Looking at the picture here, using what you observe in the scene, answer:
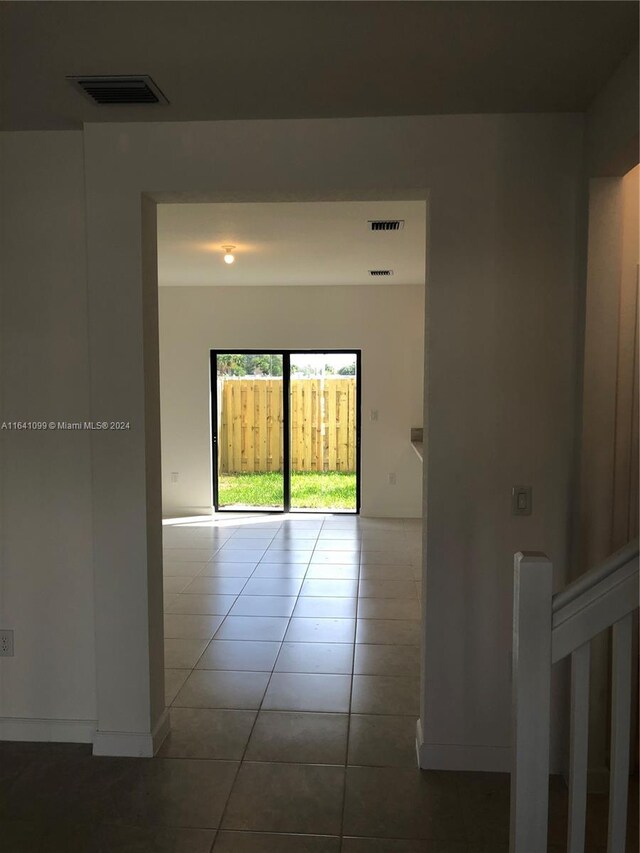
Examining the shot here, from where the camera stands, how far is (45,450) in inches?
106

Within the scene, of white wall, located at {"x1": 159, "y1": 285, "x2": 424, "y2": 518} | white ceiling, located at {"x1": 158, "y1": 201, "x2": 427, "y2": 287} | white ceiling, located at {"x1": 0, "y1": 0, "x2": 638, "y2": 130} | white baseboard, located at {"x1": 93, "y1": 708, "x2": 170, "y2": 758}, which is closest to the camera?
white ceiling, located at {"x1": 0, "y1": 0, "x2": 638, "y2": 130}

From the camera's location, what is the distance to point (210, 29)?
1.73 metres

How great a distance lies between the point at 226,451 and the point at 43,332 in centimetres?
509

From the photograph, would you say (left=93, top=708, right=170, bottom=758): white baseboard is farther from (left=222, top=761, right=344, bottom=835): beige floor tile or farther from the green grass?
the green grass

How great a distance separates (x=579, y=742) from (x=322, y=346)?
20.7 feet

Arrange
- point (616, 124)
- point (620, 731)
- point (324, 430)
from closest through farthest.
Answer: point (620, 731)
point (616, 124)
point (324, 430)

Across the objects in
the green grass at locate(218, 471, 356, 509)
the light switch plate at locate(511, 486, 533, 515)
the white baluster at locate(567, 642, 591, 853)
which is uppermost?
the light switch plate at locate(511, 486, 533, 515)

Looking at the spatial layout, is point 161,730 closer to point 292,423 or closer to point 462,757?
point 462,757

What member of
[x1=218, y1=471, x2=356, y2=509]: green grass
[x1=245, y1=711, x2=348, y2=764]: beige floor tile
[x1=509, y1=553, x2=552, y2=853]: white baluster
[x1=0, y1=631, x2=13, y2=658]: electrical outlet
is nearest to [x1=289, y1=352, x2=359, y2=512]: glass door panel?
[x1=218, y1=471, x2=356, y2=509]: green grass

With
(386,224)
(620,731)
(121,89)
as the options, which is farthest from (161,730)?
(386,224)

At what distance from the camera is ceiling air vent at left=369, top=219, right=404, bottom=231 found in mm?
4055

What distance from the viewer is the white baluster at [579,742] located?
129cm

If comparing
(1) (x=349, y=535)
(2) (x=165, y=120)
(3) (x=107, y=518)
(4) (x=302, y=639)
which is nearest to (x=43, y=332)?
(3) (x=107, y=518)

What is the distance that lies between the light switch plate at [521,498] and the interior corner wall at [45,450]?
179cm
